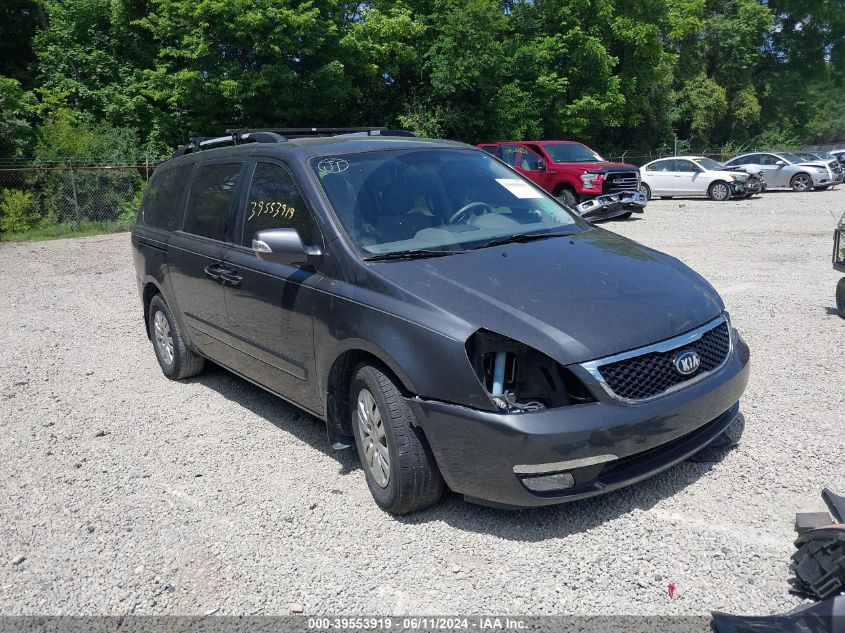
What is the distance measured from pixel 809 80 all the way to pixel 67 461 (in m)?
56.1

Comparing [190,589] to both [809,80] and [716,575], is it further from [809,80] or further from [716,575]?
[809,80]

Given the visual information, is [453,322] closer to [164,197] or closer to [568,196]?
[164,197]

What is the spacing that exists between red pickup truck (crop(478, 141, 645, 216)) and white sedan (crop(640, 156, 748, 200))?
13.2 feet

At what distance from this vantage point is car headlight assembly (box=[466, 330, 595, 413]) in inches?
129

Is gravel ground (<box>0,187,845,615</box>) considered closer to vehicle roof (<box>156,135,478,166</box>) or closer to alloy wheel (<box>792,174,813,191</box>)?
vehicle roof (<box>156,135,478,166</box>)

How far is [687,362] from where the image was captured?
11.5 ft

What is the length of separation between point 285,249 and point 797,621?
2.89 metres

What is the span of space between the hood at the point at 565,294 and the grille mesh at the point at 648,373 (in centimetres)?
8

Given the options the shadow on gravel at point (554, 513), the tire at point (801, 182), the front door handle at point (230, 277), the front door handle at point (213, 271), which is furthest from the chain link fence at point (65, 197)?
the tire at point (801, 182)

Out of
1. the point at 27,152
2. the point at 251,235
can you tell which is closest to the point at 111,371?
the point at 251,235

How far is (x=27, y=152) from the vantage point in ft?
72.3

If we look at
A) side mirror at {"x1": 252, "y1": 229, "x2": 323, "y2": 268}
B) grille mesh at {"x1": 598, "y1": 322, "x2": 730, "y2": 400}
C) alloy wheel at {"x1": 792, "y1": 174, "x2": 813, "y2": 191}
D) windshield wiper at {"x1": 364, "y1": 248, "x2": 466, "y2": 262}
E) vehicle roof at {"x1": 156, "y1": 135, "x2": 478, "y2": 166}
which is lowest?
alloy wheel at {"x1": 792, "y1": 174, "x2": 813, "y2": 191}

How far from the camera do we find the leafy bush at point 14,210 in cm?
1926

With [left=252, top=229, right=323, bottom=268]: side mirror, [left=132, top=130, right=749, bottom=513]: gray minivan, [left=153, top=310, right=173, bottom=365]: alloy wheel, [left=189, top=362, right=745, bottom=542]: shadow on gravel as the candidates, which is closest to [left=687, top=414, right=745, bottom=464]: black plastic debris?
[left=189, top=362, right=745, bottom=542]: shadow on gravel
